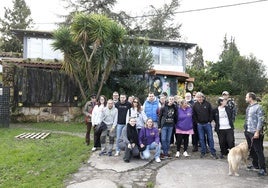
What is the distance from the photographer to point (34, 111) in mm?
16766

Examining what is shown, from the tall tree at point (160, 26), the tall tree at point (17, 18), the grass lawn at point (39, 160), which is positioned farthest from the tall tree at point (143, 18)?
the grass lawn at point (39, 160)

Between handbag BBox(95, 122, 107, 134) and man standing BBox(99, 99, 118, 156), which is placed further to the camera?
handbag BBox(95, 122, 107, 134)

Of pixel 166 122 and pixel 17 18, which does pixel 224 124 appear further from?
pixel 17 18

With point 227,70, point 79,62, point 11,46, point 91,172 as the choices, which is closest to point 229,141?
point 91,172

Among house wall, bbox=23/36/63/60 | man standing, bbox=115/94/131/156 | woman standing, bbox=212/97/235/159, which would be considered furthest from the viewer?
house wall, bbox=23/36/63/60

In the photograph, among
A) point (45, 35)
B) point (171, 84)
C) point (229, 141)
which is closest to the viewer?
point (229, 141)

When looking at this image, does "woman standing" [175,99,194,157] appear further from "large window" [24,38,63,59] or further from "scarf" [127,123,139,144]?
"large window" [24,38,63,59]

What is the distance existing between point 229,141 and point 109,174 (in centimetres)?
331

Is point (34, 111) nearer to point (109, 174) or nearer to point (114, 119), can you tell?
point (114, 119)

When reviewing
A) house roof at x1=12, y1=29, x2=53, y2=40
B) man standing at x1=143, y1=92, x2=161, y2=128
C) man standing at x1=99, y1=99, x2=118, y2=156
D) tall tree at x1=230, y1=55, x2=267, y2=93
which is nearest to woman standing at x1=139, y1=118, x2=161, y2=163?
man standing at x1=143, y1=92, x2=161, y2=128

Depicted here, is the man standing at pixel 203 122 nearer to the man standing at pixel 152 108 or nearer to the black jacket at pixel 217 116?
the black jacket at pixel 217 116

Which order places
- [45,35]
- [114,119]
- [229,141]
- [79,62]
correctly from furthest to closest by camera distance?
[45,35], [79,62], [114,119], [229,141]

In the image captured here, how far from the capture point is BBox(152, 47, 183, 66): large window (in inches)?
893

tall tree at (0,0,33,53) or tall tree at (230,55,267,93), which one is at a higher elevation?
tall tree at (0,0,33,53)
